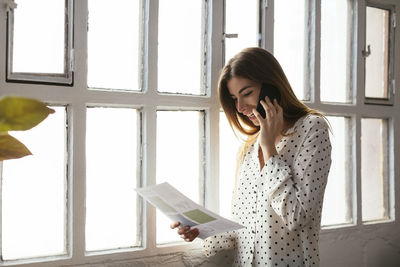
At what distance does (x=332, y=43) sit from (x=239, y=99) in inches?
33.6

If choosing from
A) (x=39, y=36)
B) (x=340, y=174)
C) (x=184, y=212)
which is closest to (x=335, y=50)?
(x=340, y=174)

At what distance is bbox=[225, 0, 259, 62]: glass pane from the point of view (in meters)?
2.11

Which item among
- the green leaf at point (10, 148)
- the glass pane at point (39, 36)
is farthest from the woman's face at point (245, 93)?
the green leaf at point (10, 148)

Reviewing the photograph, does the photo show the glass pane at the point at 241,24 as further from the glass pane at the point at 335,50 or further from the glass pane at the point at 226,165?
the glass pane at the point at 335,50

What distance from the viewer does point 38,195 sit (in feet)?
5.51

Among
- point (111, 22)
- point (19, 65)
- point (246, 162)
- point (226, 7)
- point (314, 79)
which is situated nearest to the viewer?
point (19, 65)

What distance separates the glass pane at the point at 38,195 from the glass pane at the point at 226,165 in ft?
2.25

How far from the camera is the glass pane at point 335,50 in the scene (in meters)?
2.47

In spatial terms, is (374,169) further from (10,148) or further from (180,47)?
(10,148)

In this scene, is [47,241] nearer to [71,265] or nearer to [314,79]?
[71,265]

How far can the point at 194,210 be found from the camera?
1.67 m

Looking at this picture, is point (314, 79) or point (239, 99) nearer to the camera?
point (239, 99)

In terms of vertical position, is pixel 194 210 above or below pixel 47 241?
above

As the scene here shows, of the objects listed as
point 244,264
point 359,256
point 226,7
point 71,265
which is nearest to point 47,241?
point 71,265
